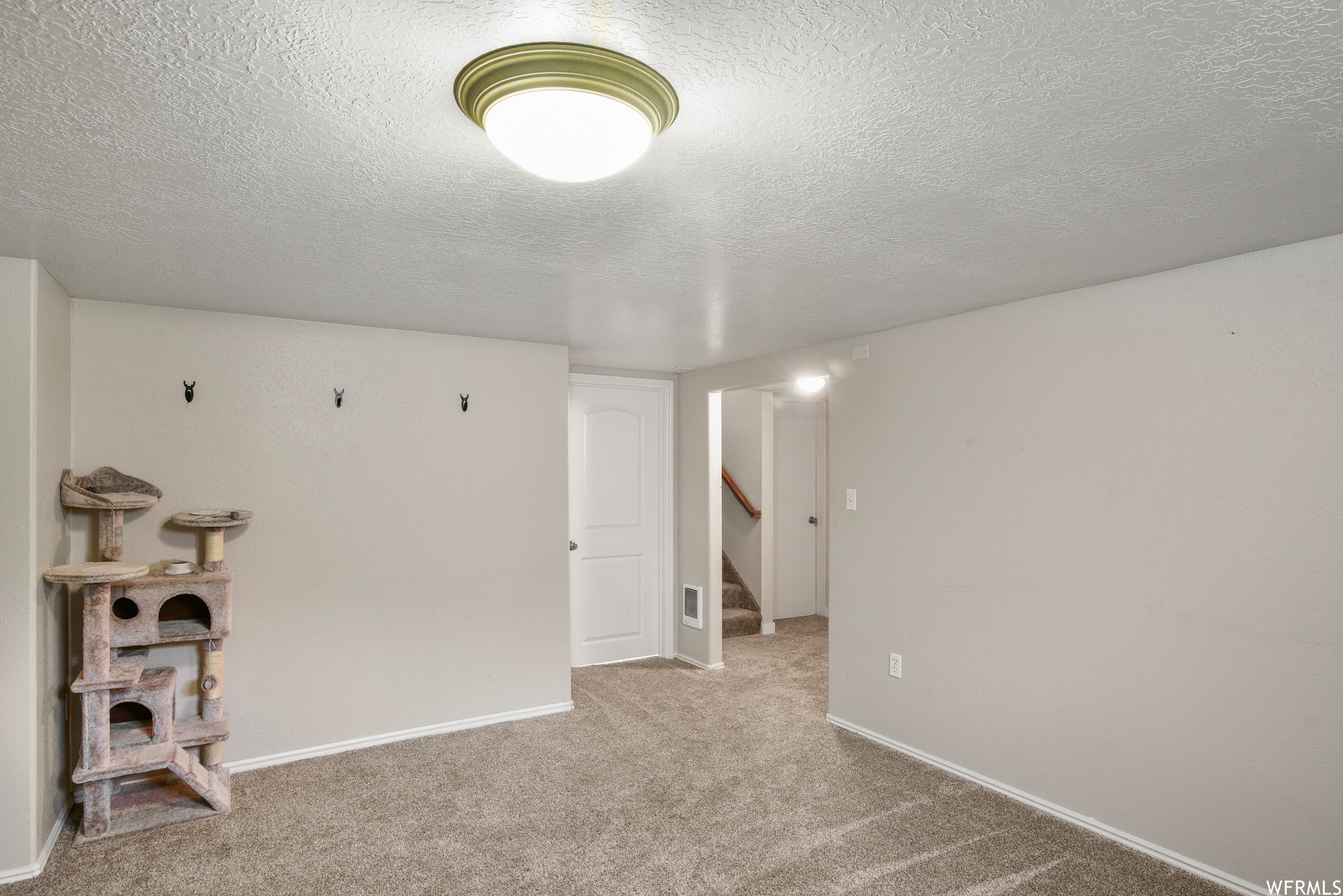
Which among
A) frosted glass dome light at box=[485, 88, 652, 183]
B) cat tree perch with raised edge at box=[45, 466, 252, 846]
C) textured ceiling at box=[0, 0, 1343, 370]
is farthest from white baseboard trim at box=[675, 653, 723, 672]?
frosted glass dome light at box=[485, 88, 652, 183]

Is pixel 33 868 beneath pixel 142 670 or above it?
beneath

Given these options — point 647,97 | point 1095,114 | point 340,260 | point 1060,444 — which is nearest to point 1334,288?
point 1060,444

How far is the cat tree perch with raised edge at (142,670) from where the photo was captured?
8.89 feet

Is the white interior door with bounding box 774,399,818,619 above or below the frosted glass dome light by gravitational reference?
below

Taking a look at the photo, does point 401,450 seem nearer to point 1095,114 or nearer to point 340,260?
point 340,260

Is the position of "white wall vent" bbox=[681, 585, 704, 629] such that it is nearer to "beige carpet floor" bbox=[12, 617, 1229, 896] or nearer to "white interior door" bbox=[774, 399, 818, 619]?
"beige carpet floor" bbox=[12, 617, 1229, 896]

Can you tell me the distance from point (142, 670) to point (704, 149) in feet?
9.74

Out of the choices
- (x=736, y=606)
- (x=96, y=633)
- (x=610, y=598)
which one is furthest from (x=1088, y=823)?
(x=96, y=633)

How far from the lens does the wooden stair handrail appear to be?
6297 mm

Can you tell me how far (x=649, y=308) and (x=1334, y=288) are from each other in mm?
2305

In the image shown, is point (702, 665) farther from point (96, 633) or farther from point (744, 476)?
point (96, 633)

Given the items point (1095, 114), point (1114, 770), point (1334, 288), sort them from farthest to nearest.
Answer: point (1114, 770)
point (1334, 288)
point (1095, 114)

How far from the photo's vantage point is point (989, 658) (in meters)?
3.19

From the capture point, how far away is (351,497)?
12.1 ft
